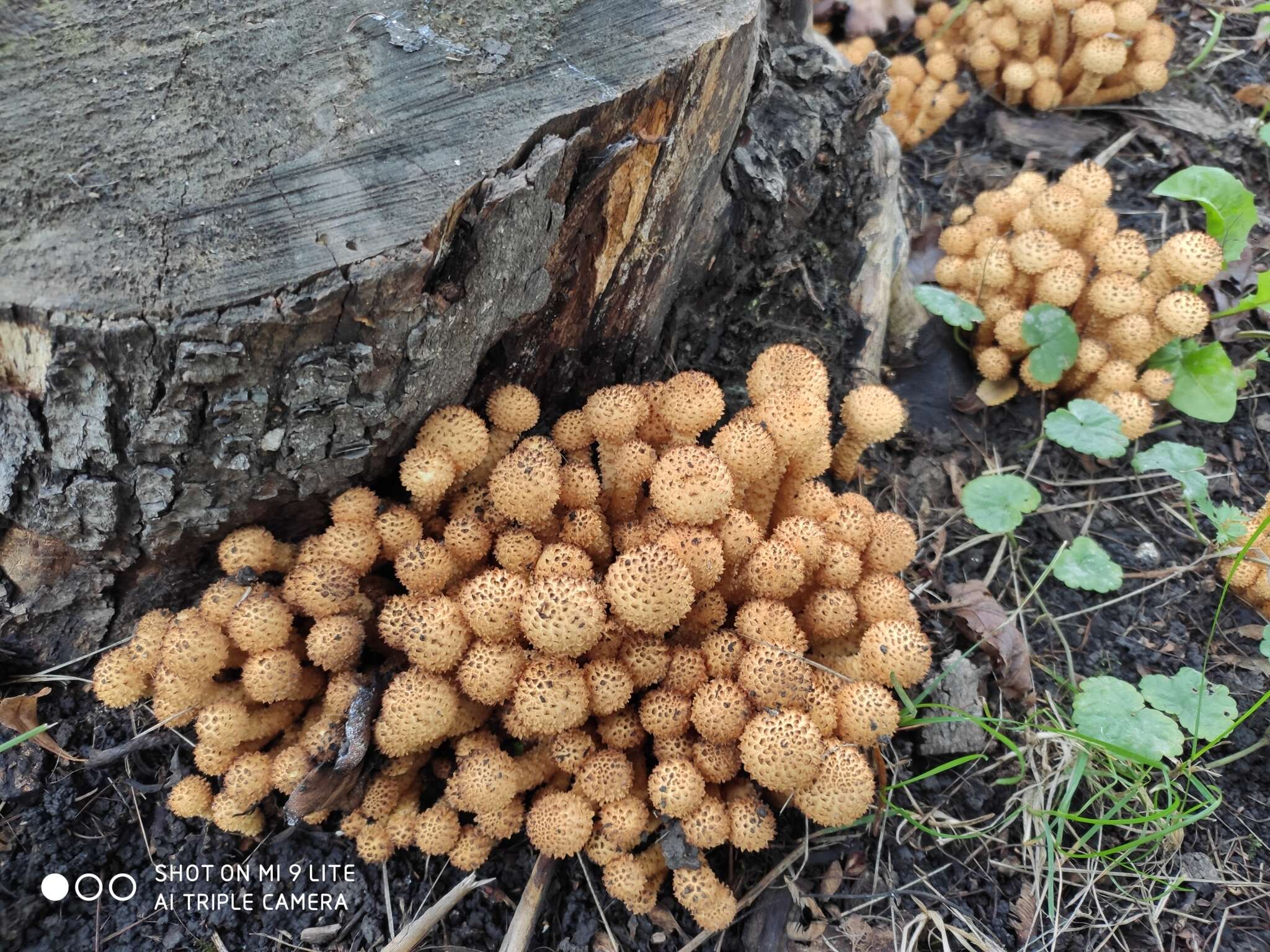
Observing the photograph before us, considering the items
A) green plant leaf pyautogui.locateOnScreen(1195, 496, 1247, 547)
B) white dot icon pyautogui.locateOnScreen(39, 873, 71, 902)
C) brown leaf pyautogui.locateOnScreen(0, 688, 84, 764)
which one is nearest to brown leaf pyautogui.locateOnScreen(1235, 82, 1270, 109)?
green plant leaf pyautogui.locateOnScreen(1195, 496, 1247, 547)

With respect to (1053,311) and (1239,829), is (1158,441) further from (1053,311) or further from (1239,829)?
(1239,829)

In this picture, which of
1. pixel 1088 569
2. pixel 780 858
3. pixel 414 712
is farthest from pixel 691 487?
pixel 1088 569

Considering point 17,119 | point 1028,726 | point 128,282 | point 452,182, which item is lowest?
point 1028,726

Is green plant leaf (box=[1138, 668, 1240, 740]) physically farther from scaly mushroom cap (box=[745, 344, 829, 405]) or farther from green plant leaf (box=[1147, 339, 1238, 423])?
scaly mushroom cap (box=[745, 344, 829, 405])

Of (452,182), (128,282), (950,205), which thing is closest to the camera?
(128,282)

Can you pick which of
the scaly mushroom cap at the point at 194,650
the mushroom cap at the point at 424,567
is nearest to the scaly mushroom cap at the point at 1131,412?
the mushroom cap at the point at 424,567

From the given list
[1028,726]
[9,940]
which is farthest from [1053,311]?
[9,940]
